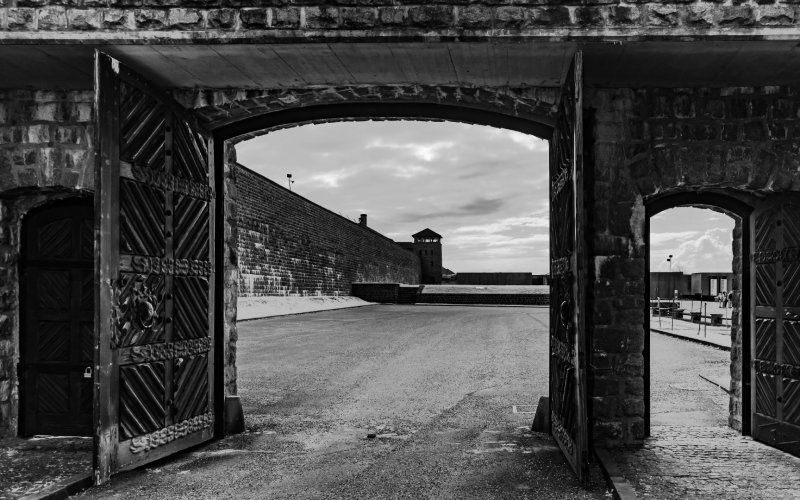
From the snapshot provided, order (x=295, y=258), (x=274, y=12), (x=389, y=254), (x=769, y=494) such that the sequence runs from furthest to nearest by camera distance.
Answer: (x=389, y=254) < (x=295, y=258) < (x=274, y=12) < (x=769, y=494)

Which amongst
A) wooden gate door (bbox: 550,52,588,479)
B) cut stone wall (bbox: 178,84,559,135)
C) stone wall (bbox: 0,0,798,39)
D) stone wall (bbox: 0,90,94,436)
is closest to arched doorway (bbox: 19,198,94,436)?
stone wall (bbox: 0,90,94,436)

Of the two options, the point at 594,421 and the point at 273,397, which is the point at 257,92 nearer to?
the point at 273,397

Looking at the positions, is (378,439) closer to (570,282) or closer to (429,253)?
(570,282)

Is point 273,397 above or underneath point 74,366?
underneath

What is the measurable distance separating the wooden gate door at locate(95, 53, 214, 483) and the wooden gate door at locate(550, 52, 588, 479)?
3.41m

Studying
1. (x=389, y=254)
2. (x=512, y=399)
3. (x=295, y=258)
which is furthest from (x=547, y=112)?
(x=389, y=254)

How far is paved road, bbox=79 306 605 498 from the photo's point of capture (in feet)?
13.4

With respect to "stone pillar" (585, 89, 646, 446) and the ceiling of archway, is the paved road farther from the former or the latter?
the ceiling of archway

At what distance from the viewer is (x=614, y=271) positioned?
16.7ft

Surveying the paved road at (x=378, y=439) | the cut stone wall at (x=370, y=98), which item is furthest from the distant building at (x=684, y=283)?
the cut stone wall at (x=370, y=98)

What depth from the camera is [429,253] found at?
78062mm

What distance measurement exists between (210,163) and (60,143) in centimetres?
140

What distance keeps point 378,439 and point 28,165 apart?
4393 mm

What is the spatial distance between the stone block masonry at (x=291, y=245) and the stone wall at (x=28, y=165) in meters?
16.4
